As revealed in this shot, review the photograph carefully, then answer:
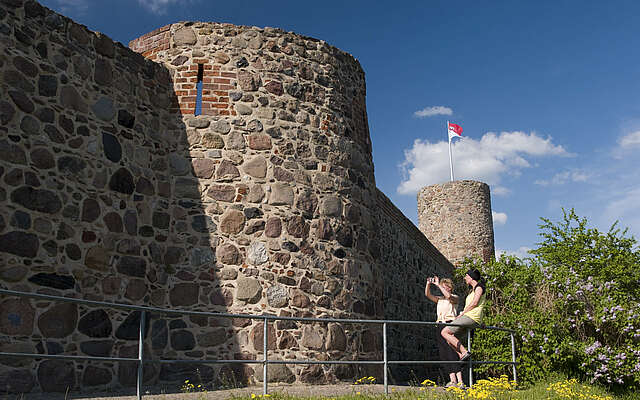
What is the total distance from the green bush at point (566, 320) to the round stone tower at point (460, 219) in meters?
13.7

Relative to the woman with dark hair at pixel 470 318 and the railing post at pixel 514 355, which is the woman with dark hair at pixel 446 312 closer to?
the woman with dark hair at pixel 470 318

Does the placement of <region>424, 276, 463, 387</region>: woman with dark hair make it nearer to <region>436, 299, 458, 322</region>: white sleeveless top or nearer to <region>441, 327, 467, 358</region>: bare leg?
<region>436, 299, 458, 322</region>: white sleeveless top

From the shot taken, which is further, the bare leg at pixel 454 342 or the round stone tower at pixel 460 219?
the round stone tower at pixel 460 219

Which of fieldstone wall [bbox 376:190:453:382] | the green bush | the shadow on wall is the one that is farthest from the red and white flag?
the shadow on wall

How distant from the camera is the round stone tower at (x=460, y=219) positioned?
24.3 meters

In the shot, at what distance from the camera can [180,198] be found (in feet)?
25.5

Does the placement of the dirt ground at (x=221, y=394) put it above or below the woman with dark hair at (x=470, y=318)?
below

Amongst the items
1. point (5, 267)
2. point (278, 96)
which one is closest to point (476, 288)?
point (278, 96)

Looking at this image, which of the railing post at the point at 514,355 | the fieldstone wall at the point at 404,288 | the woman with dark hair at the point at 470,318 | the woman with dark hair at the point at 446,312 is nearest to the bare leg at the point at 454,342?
the woman with dark hair at the point at 470,318

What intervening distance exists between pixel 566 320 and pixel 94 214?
700 centimetres

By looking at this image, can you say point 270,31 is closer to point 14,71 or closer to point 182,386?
point 14,71

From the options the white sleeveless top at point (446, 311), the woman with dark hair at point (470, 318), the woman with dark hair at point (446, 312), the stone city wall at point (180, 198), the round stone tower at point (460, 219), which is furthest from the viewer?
the round stone tower at point (460, 219)

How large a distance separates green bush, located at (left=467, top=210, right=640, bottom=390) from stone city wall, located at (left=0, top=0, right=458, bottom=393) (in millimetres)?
2171

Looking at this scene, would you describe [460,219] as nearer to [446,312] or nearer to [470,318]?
[446,312]
